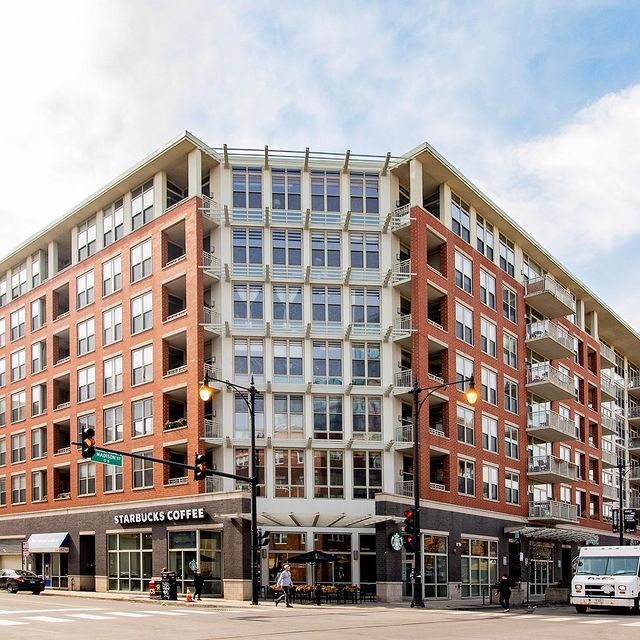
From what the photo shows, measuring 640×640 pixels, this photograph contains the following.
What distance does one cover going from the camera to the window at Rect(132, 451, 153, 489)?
159ft

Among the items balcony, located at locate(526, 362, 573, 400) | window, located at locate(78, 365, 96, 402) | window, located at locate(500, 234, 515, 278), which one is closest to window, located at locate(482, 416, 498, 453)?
balcony, located at locate(526, 362, 573, 400)

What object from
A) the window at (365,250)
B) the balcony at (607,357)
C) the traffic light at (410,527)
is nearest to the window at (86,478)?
the window at (365,250)

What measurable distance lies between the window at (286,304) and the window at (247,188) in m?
4.86

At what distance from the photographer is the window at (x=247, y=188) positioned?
48.1m

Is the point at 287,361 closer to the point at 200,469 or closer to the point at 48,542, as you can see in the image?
the point at 200,469

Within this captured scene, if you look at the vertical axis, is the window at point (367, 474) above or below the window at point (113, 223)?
below

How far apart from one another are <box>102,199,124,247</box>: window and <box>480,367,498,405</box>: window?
23.4 meters

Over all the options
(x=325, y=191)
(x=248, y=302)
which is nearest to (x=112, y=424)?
(x=248, y=302)

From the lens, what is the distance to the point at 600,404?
73.7m

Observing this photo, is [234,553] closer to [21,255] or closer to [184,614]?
[184,614]

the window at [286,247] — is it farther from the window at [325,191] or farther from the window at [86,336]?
the window at [86,336]

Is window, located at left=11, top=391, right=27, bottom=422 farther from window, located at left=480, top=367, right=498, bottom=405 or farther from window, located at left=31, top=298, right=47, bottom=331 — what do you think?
window, located at left=480, top=367, right=498, bottom=405

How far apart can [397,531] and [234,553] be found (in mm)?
8039

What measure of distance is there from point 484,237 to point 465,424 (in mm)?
12592
